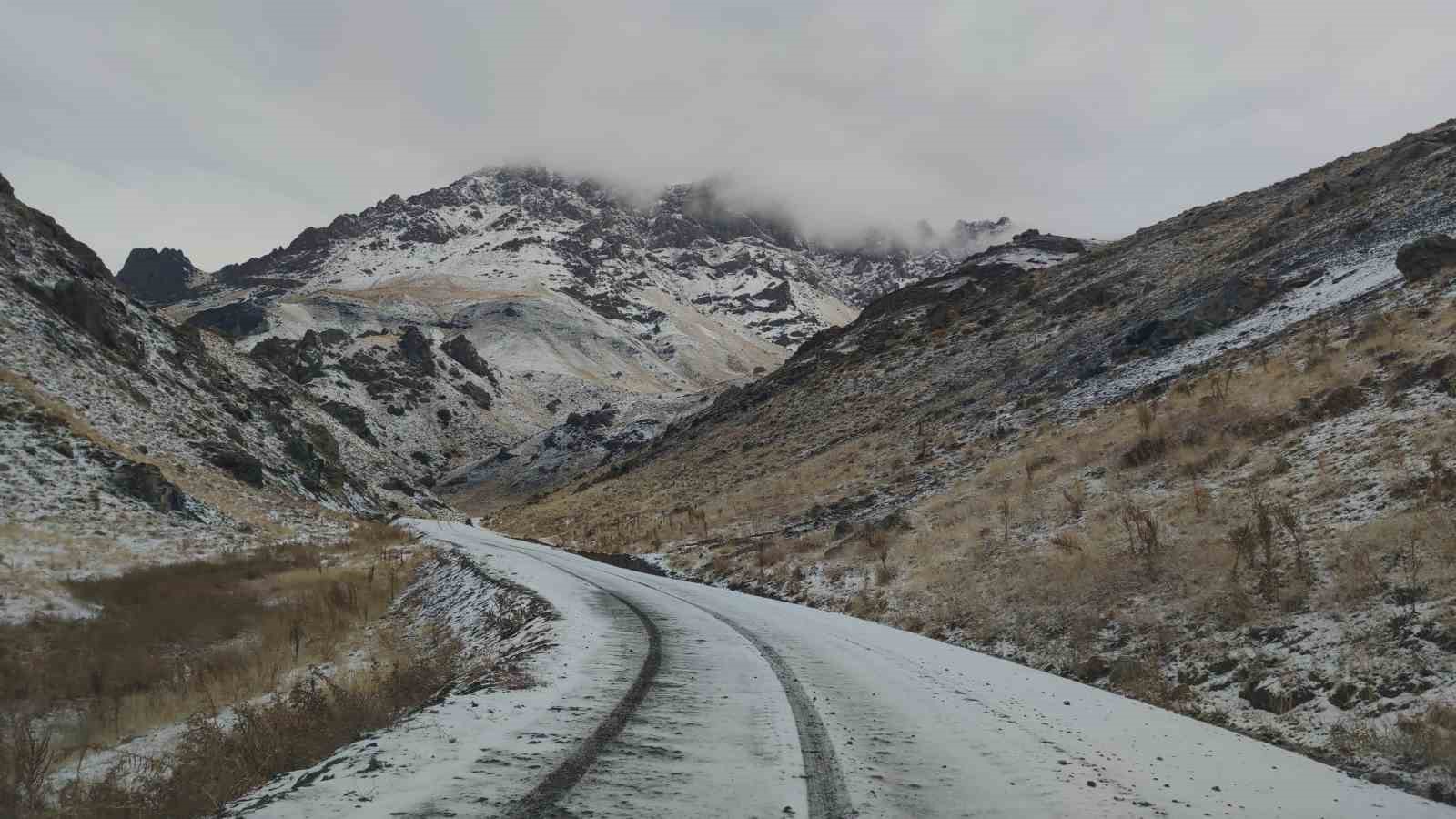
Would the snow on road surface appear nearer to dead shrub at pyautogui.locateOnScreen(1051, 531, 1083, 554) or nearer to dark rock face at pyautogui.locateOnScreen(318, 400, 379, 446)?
dead shrub at pyautogui.locateOnScreen(1051, 531, 1083, 554)

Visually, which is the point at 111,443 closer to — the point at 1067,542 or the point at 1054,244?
the point at 1067,542

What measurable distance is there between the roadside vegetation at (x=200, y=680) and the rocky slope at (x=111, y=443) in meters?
1.76

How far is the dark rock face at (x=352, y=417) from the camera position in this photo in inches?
3501

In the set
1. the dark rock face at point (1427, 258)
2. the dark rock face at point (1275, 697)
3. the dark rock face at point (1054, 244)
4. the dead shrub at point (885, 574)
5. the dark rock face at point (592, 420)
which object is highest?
the dark rock face at point (1054, 244)

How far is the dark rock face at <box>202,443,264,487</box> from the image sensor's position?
2836 cm

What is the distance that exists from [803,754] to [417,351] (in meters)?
129

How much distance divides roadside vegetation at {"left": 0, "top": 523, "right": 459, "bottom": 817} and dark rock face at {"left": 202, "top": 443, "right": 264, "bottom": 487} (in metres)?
9.87

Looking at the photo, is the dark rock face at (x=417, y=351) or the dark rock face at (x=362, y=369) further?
the dark rock face at (x=417, y=351)

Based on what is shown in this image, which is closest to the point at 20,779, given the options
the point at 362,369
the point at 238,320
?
the point at 362,369

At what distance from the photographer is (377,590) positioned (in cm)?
1759

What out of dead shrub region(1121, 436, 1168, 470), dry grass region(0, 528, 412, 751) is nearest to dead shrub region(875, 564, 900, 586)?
dead shrub region(1121, 436, 1168, 470)

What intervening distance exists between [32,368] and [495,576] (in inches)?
777

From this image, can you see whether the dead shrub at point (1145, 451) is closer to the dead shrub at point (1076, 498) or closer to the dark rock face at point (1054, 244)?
the dead shrub at point (1076, 498)

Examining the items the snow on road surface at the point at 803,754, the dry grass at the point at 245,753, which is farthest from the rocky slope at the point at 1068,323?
the dry grass at the point at 245,753
